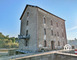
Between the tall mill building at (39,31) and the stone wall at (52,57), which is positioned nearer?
the stone wall at (52,57)

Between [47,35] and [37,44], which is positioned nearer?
[37,44]

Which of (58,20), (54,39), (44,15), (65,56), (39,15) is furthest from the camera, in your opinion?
(58,20)

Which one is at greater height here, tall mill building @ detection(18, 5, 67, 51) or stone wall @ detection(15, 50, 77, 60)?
tall mill building @ detection(18, 5, 67, 51)

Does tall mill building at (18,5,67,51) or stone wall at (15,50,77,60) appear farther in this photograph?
tall mill building at (18,5,67,51)

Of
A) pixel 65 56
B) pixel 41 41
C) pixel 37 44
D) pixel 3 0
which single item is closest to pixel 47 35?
pixel 41 41

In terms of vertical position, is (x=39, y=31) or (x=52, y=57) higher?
(x=39, y=31)

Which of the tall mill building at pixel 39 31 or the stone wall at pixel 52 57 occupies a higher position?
the tall mill building at pixel 39 31

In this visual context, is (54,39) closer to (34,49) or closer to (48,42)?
(48,42)

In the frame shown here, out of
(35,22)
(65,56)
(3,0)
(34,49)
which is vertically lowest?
(34,49)

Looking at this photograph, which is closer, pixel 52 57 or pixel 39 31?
pixel 52 57

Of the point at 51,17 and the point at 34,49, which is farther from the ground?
the point at 51,17

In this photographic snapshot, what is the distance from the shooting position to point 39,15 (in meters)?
13.0

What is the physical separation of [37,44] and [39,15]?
249 inches

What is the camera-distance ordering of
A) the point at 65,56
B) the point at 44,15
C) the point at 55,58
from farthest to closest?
the point at 44,15 → the point at 55,58 → the point at 65,56
